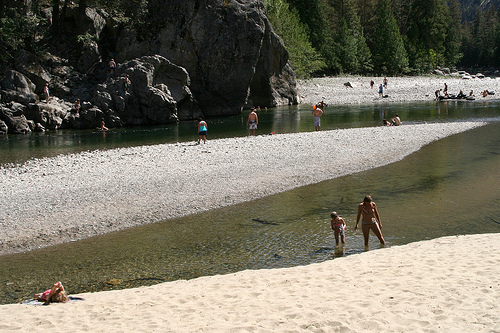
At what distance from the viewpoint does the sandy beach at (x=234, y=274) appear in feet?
22.5

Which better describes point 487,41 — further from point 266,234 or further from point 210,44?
point 266,234

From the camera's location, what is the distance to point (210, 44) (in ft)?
145

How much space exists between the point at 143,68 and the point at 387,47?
2350 inches

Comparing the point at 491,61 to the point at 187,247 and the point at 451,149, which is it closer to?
the point at 451,149

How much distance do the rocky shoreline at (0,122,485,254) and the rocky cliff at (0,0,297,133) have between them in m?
15.1

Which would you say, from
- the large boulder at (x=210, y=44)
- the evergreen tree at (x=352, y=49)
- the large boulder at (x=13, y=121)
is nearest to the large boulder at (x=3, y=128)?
the large boulder at (x=13, y=121)

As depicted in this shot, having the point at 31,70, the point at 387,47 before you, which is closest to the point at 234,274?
the point at 31,70

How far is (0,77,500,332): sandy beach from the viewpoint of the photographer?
686 centimetres

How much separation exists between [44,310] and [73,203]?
7.59 m

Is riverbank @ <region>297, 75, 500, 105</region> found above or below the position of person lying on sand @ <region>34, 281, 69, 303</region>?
above

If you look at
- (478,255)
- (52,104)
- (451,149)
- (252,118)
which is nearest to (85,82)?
(52,104)

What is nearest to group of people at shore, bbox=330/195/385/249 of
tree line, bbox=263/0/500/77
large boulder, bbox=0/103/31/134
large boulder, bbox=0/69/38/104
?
large boulder, bbox=0/103/31/134

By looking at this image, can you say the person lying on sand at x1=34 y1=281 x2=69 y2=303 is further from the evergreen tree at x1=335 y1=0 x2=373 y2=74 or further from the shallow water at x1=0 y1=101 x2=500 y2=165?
the evergreen tree at x1=335 y1=0 x2=373 y2=74

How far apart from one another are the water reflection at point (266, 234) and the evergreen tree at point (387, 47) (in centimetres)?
6920
